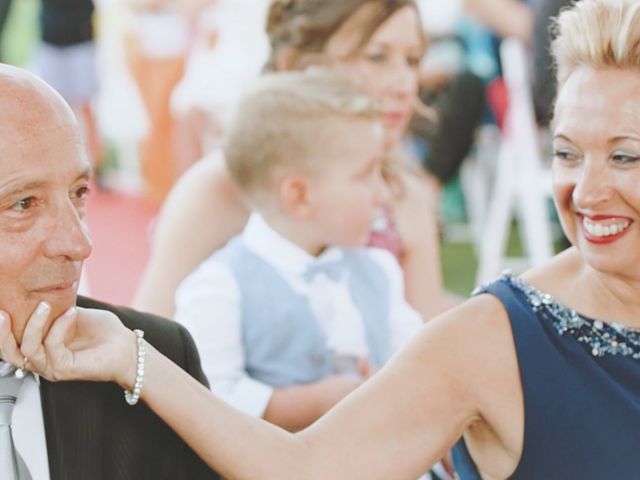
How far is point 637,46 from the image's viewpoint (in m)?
1.94

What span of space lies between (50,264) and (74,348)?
0.12 metres

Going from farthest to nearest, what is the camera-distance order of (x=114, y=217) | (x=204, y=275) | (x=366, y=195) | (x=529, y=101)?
(x=114, y=217), (x=529, y=101), (x=366, y=195), (x=204, y=275)

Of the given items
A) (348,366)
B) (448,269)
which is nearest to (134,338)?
(348,366)

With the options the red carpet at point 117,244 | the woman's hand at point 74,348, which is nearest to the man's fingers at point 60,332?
the woman's hand at point 74,348

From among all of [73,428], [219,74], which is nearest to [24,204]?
[73,428]

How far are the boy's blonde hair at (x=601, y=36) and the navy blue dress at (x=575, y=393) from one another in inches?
16.2

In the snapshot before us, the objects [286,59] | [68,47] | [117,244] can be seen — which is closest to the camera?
[286,59]

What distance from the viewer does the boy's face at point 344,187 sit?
2824mm

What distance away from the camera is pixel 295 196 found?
2850 mm

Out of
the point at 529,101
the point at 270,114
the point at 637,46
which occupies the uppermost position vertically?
the point at 637,46

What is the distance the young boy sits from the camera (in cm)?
259

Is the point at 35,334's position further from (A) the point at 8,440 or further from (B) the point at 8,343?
(A) the point at 8,440

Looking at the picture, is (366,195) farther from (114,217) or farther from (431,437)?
(114,217)

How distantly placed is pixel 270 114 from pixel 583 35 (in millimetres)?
1044
